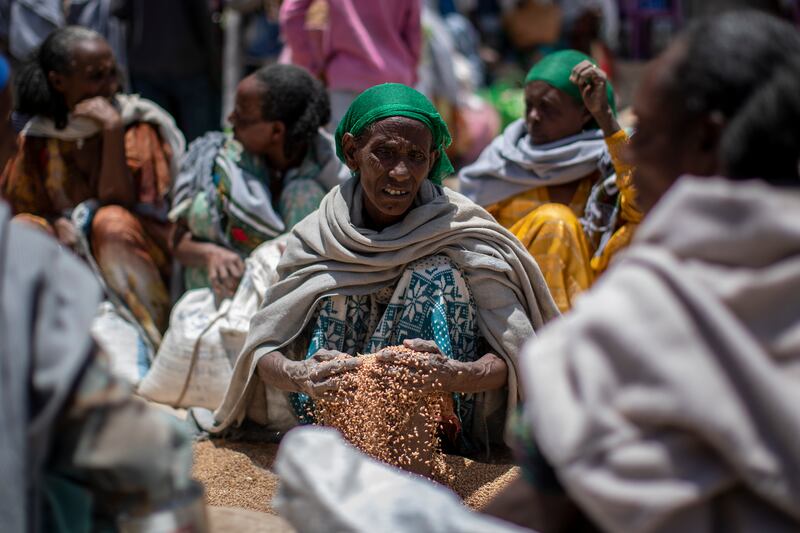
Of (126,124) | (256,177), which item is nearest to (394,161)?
(256,177)

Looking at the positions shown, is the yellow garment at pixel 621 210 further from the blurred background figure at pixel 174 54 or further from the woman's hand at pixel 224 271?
the blurred background figure at pixel 174 54

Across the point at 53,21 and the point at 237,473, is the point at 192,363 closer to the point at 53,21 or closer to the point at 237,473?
the point at 237,473

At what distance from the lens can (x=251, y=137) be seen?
214 inches

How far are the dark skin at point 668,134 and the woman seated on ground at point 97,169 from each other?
3.90m

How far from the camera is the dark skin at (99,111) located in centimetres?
580

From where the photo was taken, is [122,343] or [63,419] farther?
[122,343]

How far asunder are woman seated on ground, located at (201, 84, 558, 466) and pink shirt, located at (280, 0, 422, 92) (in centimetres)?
301

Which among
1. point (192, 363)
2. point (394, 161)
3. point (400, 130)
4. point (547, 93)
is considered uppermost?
point (400, 130)

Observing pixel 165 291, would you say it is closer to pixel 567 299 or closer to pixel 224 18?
pixel 567 299

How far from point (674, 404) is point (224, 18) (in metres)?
7.95

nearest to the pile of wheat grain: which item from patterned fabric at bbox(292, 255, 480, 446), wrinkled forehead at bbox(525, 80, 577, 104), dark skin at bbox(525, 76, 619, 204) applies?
patterned fabric at bbox(292, 255, 480, 446)

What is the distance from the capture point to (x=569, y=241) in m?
4.98

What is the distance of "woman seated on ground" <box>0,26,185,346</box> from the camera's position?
227 inches

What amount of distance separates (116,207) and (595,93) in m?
2.65
